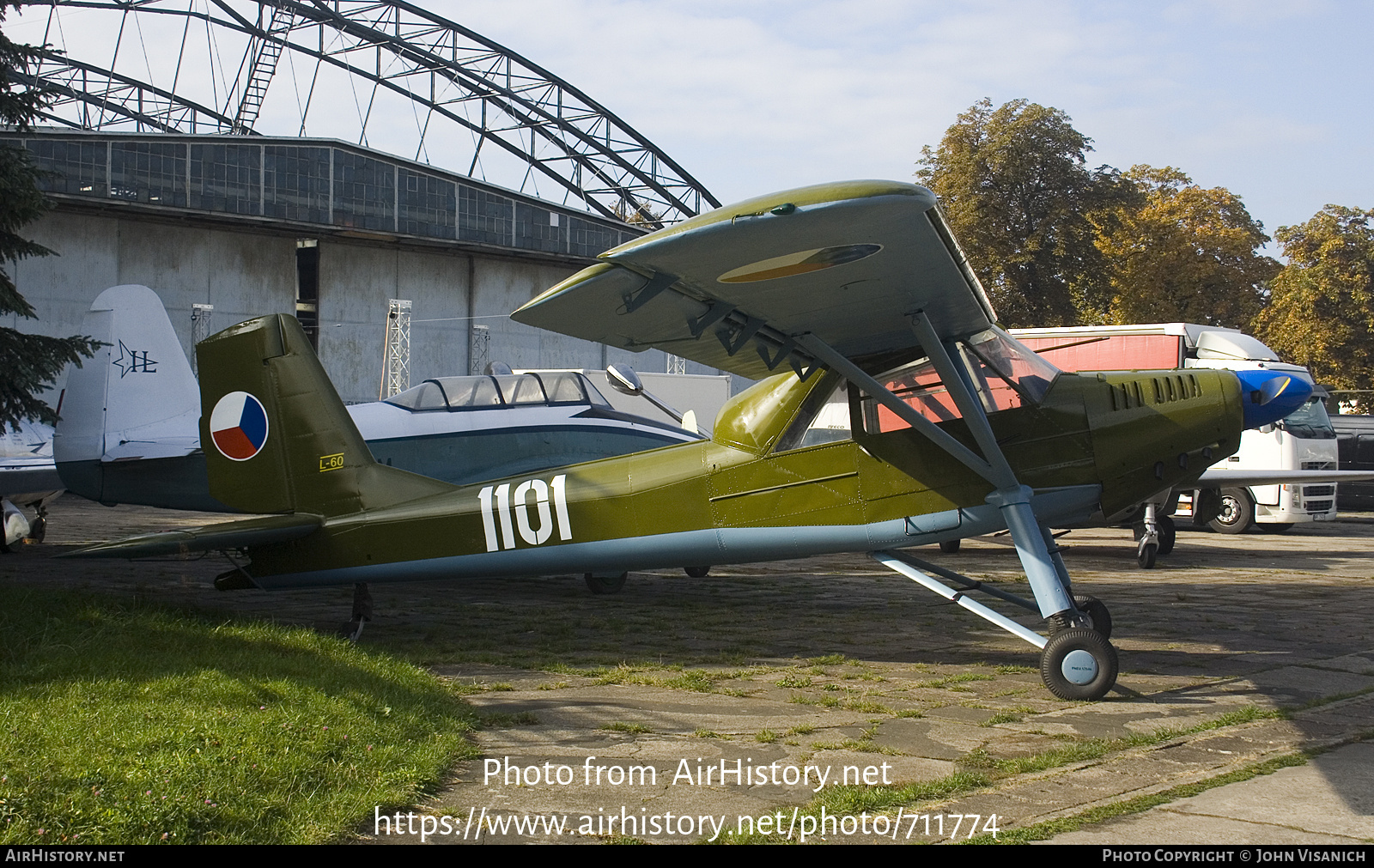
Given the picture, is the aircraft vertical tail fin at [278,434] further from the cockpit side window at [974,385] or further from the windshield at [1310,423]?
the windshield at [1310,423]

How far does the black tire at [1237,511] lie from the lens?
62.4ft

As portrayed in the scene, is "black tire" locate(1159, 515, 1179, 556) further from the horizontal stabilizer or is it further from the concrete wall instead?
the concrete wall

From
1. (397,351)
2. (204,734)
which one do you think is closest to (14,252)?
(204,734)

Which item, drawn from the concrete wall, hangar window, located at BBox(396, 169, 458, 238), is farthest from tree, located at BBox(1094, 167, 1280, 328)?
hangar window, located at BBox(396, 169, 458, 238)

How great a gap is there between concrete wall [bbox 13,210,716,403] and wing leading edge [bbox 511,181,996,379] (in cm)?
2413

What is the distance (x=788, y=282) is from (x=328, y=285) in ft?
104

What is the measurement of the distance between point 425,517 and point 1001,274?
36.1 meters

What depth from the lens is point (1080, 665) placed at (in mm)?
5859

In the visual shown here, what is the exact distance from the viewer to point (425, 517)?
7660 mm

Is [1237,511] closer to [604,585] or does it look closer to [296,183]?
[604,585]

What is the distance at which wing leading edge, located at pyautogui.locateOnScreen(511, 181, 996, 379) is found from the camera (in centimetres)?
475

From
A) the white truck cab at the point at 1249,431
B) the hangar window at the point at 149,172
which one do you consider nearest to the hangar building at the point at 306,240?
the hangar window at the point at 149,172

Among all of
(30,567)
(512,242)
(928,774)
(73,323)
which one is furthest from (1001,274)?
(928,774)

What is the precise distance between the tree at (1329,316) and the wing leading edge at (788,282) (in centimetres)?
3944
